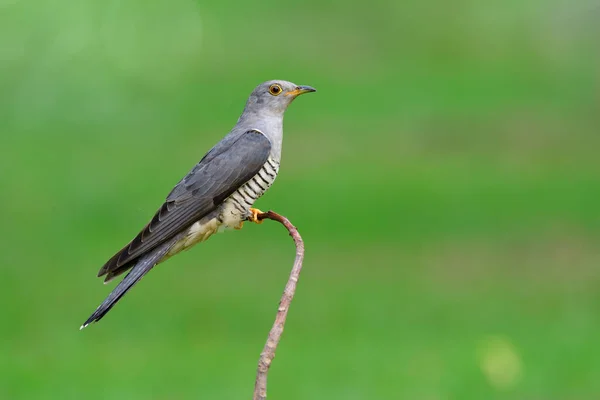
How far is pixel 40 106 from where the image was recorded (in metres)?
27.9

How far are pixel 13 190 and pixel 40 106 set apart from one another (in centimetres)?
638

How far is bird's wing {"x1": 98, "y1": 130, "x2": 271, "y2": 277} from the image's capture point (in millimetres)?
4430

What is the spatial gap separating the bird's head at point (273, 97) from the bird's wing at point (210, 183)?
0.18 metres

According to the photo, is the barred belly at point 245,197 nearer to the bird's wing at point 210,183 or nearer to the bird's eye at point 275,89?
the bird's wing at point 210,183

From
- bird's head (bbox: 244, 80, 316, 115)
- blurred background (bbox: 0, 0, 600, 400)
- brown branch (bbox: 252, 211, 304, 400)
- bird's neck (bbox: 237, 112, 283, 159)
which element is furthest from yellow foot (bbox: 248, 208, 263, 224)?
blurred background (bbox: 0, 0, 600, 400)

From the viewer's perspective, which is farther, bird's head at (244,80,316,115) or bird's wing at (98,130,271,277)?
bird's head at (244,80,316,115)

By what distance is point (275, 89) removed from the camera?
4.86 m

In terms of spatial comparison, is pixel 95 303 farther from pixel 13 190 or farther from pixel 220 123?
pixel 220 123

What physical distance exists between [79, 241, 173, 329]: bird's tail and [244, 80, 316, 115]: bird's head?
2.70ft

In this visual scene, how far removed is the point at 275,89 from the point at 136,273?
1157mm

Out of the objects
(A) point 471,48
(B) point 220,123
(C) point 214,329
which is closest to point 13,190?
(B) point 220,123

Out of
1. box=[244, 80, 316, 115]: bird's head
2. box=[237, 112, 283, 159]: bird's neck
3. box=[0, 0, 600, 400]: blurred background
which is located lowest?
box=[0, 0, 600, 400]: blurred background

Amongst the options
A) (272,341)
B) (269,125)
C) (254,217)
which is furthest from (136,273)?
(272,341)

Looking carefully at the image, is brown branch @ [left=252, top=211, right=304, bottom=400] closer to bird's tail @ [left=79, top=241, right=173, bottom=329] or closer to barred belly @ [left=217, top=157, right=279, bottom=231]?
bird's tail @ [left=79, top=241, right=173, bottom=329]
